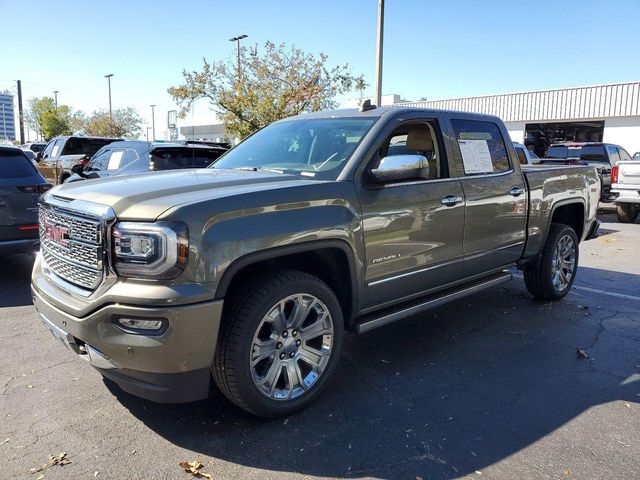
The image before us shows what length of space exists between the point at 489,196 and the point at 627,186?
9965mm

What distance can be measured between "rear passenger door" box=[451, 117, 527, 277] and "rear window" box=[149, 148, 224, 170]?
4.99 metres

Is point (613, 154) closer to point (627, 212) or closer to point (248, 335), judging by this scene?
point (627, 212)

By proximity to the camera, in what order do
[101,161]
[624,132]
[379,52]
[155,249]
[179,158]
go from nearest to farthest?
[155,249]
[179,158]
[101,161]
[379,52]
[624,132]

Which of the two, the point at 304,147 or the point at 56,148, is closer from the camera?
the point at 304,147

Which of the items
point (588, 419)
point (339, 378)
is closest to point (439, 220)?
point (339, 378)

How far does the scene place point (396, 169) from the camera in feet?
11.8

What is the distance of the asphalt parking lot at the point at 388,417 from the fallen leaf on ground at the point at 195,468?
49 millimetres

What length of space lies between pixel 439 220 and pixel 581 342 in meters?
1.89

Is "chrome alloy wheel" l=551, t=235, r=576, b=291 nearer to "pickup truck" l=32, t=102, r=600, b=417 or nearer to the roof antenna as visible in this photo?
"pickup truck" l=32, t=102, r=600, b=417

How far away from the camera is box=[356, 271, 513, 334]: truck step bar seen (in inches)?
146

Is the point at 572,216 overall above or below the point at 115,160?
Result: below

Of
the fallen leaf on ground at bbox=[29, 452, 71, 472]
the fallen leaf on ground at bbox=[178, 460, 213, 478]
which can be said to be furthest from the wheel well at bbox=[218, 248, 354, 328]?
the fallen leaf on ground at bbox=[29, 452, 71, 472]

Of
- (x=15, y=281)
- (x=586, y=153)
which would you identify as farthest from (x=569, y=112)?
(x=15, y=281)

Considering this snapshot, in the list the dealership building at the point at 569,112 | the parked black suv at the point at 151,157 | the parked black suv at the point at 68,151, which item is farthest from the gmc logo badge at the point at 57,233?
the dealership building at the point at 569,112
